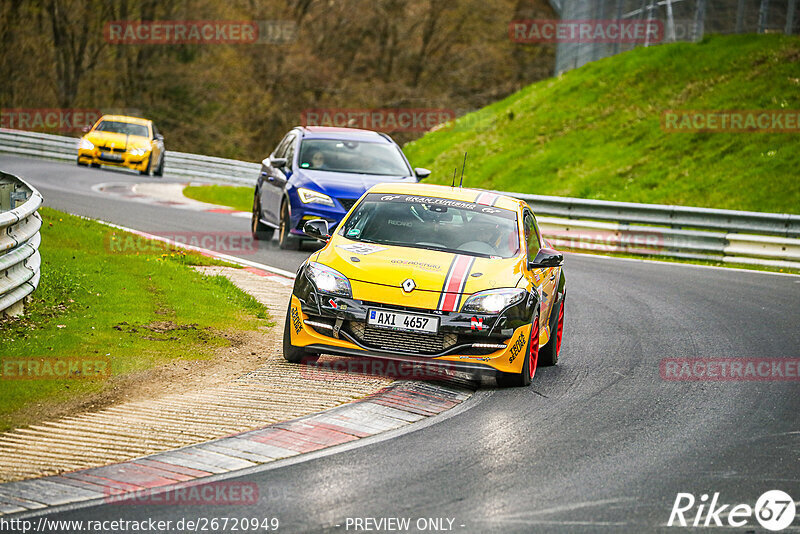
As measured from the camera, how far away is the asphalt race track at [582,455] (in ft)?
18.8

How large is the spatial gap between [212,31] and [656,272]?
132 ft

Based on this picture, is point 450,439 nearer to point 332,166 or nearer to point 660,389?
point 660,389

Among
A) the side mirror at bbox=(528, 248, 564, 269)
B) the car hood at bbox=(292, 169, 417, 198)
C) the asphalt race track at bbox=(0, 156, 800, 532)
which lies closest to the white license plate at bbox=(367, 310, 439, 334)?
the asphalt race track at bbox=(0, 156, 800, 532)

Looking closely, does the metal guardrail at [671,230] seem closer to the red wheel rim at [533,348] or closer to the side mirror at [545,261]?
the side mirror at [545,261]

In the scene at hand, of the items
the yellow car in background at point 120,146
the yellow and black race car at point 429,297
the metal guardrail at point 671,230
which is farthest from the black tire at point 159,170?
the yellow and black race car at point 429,297

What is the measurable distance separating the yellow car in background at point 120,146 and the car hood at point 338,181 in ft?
53.5

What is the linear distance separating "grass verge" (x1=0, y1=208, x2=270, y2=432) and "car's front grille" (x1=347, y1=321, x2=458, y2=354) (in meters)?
1.60

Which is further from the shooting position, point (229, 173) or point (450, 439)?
point (229, 173)

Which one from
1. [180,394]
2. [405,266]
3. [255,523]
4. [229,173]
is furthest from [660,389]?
[229,173]

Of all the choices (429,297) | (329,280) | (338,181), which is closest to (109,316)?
(329,280)

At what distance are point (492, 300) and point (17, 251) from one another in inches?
164

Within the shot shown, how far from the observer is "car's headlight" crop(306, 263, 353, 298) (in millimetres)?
8842

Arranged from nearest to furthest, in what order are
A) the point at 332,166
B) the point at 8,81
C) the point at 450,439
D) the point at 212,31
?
1. the point at 450,439
2. the point at 332,166
3. the point at 8,81
4. the point at 212,31

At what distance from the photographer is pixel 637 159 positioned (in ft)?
90.5
